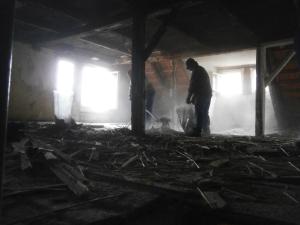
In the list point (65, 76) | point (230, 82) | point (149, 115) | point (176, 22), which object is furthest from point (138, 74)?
point (230, 82)

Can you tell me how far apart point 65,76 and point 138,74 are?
26.1ft

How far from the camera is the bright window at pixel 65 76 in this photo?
12.9 meters

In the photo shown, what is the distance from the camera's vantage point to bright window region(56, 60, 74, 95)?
42.4ft

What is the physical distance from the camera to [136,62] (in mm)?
6387

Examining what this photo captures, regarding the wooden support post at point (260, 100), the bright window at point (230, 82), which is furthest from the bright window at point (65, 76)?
the wooden support post at point (260, 100)

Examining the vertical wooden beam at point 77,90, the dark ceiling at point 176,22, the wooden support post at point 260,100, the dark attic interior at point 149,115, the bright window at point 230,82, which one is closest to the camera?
the dark attic interior at point 149,115

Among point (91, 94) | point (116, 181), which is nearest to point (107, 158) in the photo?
point (116, 181)

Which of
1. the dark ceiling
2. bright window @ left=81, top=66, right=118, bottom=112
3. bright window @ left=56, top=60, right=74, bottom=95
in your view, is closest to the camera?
the dark ceiling

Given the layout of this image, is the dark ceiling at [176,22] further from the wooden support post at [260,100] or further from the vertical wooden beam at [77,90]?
the vertical wooden beam at [77,90]

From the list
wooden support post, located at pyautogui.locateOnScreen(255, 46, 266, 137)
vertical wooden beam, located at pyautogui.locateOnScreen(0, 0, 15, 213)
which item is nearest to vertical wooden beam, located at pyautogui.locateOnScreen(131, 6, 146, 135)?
wooden support post, located at pyautogui.locateOnScreen(255, 46, 266, 137)

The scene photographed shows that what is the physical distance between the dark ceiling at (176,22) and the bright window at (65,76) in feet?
7.33

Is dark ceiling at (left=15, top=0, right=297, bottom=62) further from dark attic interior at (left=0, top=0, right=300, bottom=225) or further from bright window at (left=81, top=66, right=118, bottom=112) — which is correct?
bright window at (left=81, top=66, right=118, bottom=112)

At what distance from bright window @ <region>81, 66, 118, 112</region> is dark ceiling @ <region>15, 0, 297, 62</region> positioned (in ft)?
13.2

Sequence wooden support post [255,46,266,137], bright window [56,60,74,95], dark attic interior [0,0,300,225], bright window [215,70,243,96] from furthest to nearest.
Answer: bright window [215,70,243,96] < bright window [56,60,74,95] < wooden support post [255,46,266,137] < dark attic interior [0,0,300,225]
